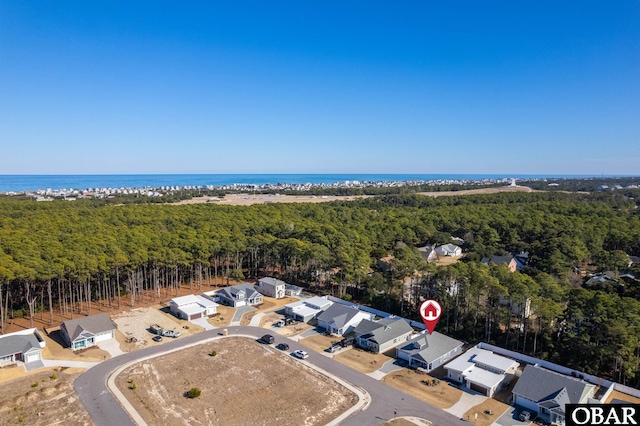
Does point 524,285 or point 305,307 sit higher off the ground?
point 524,285

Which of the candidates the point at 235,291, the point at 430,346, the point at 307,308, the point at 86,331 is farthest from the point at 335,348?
the point at 86,331

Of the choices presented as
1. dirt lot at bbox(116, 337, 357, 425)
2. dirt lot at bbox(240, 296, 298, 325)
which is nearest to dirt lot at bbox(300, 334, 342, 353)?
dirt lot at bbox(116, 337, 357, 425)

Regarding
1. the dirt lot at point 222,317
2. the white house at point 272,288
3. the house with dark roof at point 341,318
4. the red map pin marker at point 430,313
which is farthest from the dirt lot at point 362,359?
the white house at point 272,288

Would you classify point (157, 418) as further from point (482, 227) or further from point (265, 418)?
point (482, 227)

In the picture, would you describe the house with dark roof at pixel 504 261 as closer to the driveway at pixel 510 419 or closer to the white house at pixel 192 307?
the driveway at pixel 510 419

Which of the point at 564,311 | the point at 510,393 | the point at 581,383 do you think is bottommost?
the point at 510,393

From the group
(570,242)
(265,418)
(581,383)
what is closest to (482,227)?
(570,242)

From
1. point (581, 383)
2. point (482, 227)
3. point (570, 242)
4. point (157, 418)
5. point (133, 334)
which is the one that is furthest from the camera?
point (482, 227)
